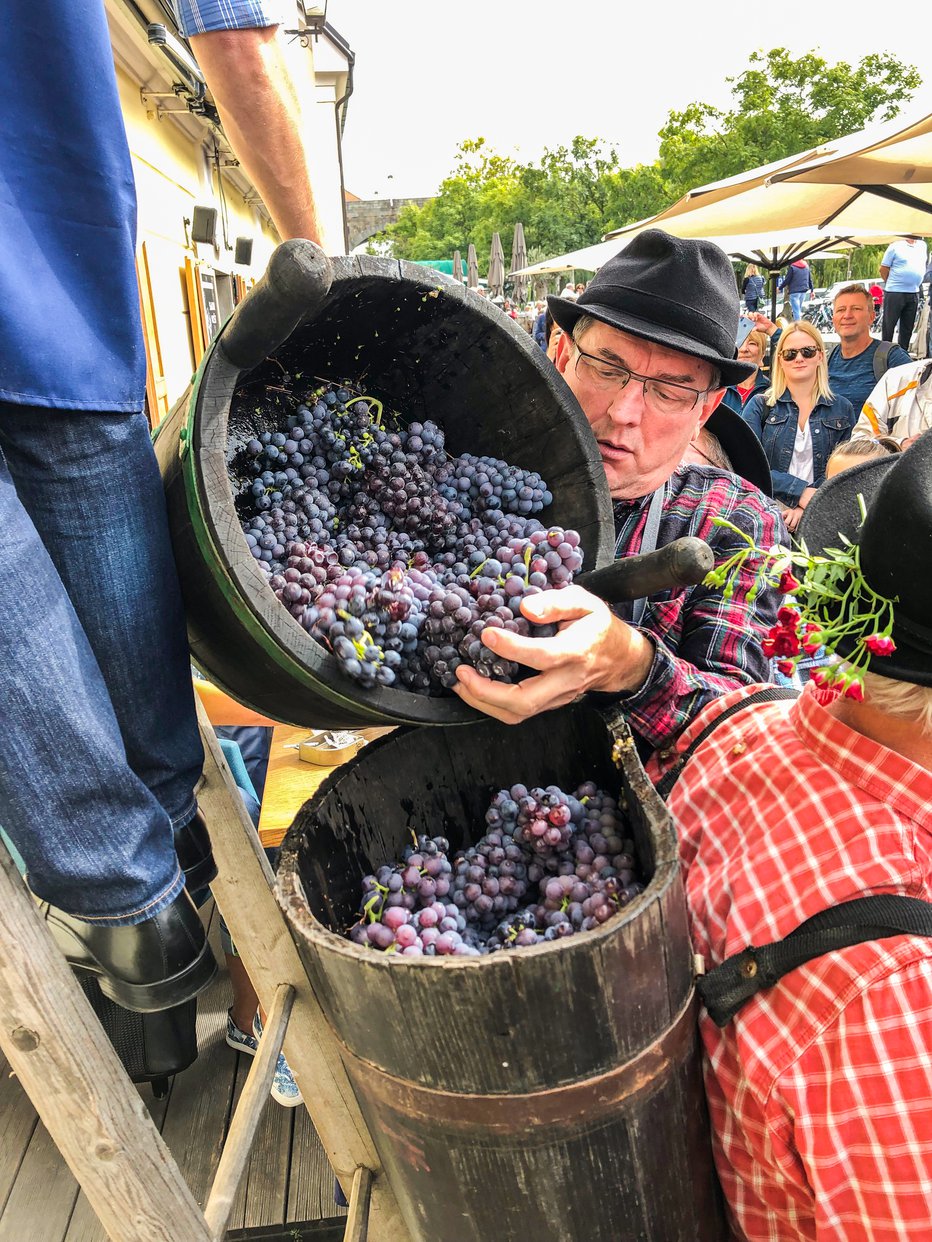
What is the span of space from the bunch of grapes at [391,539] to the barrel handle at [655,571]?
0.18 ft

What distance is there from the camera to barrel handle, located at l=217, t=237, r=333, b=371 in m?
0.90

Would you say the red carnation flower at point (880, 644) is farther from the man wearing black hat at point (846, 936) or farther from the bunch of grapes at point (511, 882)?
the bunch of grapes at point (511, 882)

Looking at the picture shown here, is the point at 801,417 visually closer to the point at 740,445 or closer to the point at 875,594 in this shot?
the point at 740,445

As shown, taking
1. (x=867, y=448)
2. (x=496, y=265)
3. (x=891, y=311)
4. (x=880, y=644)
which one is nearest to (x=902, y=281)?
(x=891, y=311)

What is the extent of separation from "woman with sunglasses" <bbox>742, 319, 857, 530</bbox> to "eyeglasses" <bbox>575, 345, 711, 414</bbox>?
4.32 metres

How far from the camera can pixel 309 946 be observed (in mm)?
956

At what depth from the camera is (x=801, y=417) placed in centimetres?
598

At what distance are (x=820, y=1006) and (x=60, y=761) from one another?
0.97 m

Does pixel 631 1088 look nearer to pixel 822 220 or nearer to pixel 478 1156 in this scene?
pixel 478 1156

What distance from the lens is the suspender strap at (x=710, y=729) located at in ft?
4.70

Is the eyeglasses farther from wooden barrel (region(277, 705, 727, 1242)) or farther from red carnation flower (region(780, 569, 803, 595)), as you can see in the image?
wooden barrel (region(277, 705, 727, 1242))

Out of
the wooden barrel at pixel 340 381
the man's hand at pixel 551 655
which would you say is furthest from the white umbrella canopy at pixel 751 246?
the man's hand at pixel 551 655

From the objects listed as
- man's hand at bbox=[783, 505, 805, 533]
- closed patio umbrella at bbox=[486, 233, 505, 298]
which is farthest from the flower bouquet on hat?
closed patio umbrella at bbox=[486, 233, 505, 298]

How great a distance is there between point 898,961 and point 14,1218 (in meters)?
2.55
